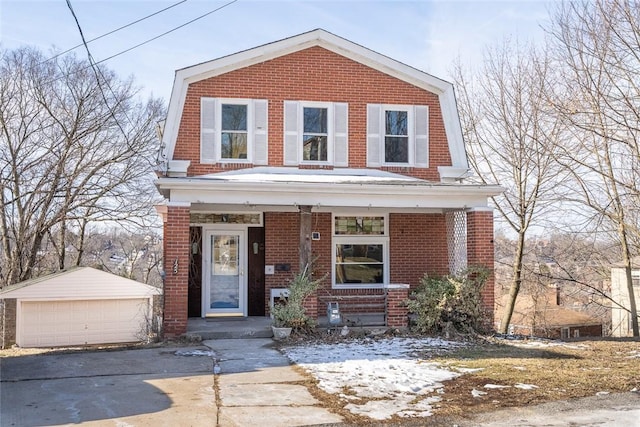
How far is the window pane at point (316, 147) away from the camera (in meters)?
13.8

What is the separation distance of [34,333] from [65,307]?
2.96 feet

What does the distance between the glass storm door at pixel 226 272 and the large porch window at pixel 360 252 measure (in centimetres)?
229

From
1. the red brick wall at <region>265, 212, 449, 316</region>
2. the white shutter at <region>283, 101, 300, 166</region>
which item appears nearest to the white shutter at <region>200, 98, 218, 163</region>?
the white shutter at <region>283, 101, 300, 166</region>

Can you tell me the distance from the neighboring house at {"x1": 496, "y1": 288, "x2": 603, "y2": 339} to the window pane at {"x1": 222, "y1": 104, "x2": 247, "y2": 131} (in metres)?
18.6

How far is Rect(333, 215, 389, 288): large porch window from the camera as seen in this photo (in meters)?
14.4

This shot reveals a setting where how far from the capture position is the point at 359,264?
14.5m

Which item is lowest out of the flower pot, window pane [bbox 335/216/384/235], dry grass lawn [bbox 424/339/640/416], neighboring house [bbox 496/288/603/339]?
neighboring house [bbox 496/288/603/339]

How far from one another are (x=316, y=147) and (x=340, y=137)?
62 centimetres

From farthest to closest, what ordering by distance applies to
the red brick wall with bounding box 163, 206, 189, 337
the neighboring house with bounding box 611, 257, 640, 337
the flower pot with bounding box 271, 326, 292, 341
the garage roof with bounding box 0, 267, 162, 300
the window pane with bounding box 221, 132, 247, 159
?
the neighboring house with bounding box 611, 257, 640, 337
the garage roof with bounding box 0, 267, 162, 300
the window pane with bounding box 221, 132, 247, 159
the red brick wall with bounding box 163, 206, 189, 337
the flower pot with bounding box 271, 326, 292, 341

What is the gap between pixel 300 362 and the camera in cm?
919

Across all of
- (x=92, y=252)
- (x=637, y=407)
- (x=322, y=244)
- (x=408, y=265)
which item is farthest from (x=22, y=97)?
(x=637, y=407)

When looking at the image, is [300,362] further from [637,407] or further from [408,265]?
[408,265]

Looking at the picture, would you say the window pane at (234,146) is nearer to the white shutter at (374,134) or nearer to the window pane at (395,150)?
the white shutter at (374,134)

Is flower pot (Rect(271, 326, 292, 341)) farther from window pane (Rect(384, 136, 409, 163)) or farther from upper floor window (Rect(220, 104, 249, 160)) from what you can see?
window pane (Rect(384, 136, 409, 163))
